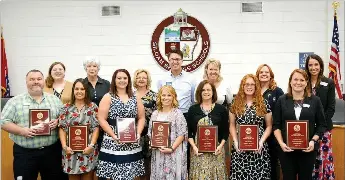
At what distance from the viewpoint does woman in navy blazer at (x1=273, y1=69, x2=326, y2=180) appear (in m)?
3.20

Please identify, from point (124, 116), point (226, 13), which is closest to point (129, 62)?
point (226, 13)

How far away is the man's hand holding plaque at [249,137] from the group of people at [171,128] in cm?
8

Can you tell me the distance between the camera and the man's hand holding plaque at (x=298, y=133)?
125 inches

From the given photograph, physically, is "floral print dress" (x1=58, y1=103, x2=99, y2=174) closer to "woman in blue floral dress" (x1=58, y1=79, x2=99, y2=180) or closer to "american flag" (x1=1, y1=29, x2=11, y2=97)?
"woman in blue floral dress" (x1=58, y1=79, x2=99, y2=180)

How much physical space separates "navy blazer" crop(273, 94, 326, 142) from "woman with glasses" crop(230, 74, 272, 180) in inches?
5.7

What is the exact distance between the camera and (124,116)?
335cm

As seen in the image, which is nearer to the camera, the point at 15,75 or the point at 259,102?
the point at 259,102

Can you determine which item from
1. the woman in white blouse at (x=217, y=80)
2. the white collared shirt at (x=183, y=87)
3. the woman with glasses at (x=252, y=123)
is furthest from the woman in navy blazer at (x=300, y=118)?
the white collared shirt at (x=183, y=87)

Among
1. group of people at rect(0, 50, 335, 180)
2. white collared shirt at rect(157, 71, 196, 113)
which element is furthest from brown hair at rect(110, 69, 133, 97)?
white collared shirt at rect(157, 71, 196, 113)

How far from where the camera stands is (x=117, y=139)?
3.29 m

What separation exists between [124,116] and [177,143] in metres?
0.55

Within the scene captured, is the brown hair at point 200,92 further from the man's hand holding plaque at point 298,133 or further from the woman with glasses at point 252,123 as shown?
the man's hand holding plaque at point 298,133

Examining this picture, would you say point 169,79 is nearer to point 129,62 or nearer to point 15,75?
point 129,62

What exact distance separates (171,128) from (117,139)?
50cm
